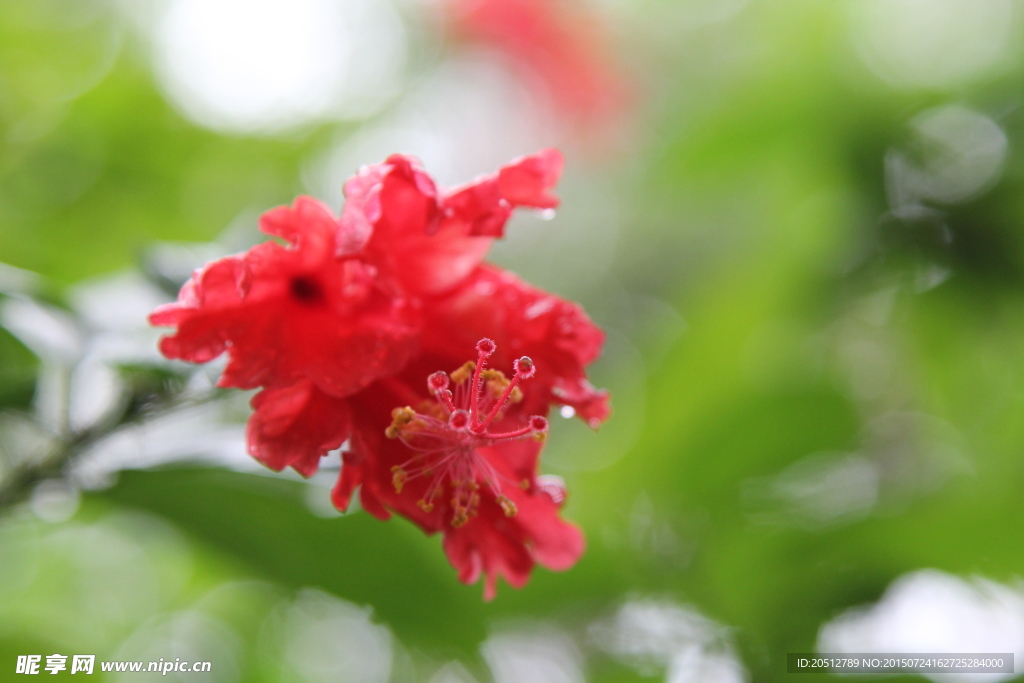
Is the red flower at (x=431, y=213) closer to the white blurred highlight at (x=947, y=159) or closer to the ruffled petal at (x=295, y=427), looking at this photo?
the ruffled petal at (x=295, y=427)

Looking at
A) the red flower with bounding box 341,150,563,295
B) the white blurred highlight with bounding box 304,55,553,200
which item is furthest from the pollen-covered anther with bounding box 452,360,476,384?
the white blurred highlight with bounding box 304,55,553,200

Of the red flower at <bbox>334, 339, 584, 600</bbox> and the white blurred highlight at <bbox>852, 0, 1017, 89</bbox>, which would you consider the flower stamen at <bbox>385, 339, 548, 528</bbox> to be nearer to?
the red flower at <bbox>334, 339, 584, 600</bbox>

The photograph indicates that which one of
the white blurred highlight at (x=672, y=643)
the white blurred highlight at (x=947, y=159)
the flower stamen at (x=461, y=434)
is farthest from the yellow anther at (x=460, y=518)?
the white blurred highlight at (x=947, y=159)

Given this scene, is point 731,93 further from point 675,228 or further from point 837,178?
point 675,228

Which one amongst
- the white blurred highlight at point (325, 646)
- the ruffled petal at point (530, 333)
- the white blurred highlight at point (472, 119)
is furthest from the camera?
the white blurred highlight at point (472, 119)

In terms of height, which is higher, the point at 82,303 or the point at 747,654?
the point at 82,303

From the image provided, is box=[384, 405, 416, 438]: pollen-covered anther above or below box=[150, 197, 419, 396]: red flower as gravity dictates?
below

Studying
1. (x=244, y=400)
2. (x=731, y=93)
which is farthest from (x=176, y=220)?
(x=731, y=93)
